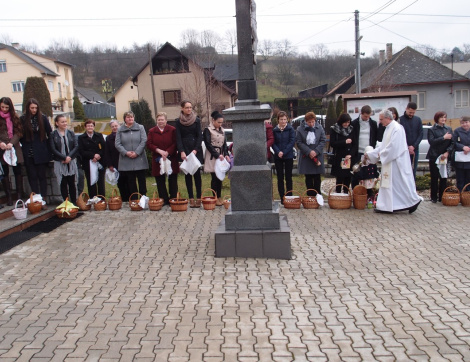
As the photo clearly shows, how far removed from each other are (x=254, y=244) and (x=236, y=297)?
1.33 meters

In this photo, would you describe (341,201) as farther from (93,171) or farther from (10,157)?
(10,157)

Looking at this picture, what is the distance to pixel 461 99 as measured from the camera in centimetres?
4119

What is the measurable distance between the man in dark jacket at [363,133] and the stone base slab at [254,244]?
149 inches

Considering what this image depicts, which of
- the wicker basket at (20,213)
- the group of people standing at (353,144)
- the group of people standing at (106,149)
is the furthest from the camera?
the group of people standing at (353,144)

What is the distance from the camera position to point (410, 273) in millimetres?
5223

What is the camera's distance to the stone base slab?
5820 mm

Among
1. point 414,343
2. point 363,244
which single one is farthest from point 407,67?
point 414,343

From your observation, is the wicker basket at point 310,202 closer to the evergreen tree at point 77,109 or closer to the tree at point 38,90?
the tree at point 38,90

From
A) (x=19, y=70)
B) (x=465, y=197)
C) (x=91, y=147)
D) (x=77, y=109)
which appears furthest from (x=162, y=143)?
(x=77, y=109)

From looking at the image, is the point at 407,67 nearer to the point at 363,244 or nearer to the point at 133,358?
the point at 363,244

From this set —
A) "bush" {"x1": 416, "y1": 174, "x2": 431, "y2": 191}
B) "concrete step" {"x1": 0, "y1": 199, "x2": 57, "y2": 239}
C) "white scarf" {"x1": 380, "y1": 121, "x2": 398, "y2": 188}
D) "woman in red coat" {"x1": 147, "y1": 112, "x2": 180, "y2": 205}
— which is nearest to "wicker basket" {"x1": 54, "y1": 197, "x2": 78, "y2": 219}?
"concrete step" {"x1": 0, "y1": 199, "x2": 57, "y2": 239}

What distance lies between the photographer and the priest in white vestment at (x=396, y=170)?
7973mm

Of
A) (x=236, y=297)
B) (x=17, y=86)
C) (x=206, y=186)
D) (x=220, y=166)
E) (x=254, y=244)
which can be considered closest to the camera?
(x=236, y=297)

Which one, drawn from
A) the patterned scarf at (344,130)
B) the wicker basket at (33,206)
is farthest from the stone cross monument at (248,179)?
the wicker basket at (33,206)
